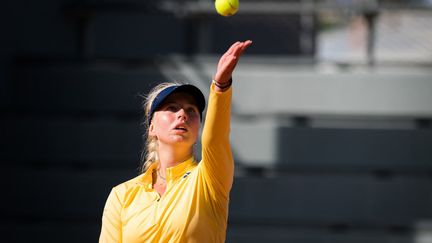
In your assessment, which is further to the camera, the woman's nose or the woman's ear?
the woman's ear

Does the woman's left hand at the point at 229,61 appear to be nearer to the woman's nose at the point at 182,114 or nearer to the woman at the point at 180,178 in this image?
the woman at the point at 180,178

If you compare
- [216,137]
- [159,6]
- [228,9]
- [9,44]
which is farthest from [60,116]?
[216,137]

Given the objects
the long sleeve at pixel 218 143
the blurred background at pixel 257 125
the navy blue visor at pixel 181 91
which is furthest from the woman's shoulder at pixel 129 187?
the blurred background at pixel 257 125

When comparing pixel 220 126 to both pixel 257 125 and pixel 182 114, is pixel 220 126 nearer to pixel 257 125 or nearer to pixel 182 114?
pixel 182 114

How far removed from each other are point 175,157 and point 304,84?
149 inches

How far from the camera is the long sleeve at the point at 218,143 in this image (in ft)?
10.9

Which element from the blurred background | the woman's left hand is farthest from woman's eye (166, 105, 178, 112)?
the blurred background

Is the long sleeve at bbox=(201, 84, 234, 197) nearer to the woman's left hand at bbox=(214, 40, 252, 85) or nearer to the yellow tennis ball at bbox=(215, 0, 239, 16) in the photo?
the woman's left hand at bbox=(214, 40, 252, 85)

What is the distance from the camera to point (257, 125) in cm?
738

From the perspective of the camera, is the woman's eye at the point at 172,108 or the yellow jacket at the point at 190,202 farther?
the woman's eye at the point at 172,108

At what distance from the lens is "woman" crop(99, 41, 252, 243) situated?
3.38m

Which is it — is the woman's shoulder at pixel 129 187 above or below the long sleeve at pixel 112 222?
above

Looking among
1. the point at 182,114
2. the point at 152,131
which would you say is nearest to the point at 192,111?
the point at 182,114

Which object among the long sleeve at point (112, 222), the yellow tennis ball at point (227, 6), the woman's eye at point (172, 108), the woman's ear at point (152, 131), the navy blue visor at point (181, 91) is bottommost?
the long sleeve at point (112, 222)
